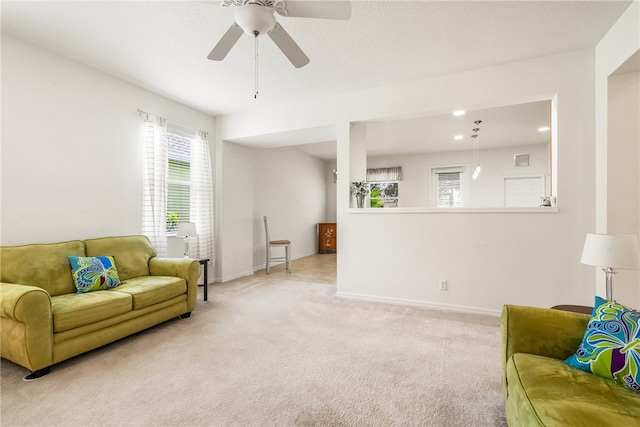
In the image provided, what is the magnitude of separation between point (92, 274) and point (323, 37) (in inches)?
120

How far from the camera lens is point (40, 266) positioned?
254 centimetres

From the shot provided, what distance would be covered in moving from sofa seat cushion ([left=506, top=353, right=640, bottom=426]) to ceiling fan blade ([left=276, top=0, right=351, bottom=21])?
2047 mm

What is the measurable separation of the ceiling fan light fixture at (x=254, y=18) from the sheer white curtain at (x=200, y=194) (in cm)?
305

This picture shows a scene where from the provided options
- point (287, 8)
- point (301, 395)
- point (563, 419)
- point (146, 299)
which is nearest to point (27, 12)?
point (287, 8)

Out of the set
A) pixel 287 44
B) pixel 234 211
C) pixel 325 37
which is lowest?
pixel 234 211

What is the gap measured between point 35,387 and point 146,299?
90cm

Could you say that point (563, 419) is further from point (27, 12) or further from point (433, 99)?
point (27, 12)

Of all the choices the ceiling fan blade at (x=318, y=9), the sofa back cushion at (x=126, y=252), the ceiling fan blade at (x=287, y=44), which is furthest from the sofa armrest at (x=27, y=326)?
the ceiling fan blade at (x=318, y=9)

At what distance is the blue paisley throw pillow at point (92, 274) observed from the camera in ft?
8.72

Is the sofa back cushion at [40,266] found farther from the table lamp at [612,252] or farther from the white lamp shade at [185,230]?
the table lamp at [612,252]

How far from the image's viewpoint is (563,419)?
0.97 meters

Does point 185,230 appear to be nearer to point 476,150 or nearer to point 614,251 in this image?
point 614,251

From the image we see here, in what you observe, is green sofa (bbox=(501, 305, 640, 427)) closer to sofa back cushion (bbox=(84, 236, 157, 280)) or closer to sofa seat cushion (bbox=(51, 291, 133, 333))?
sofa seat cushion (bbox=(51, 291, 133, 333))

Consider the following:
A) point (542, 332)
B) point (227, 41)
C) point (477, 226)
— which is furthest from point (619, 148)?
point (227, 41)
